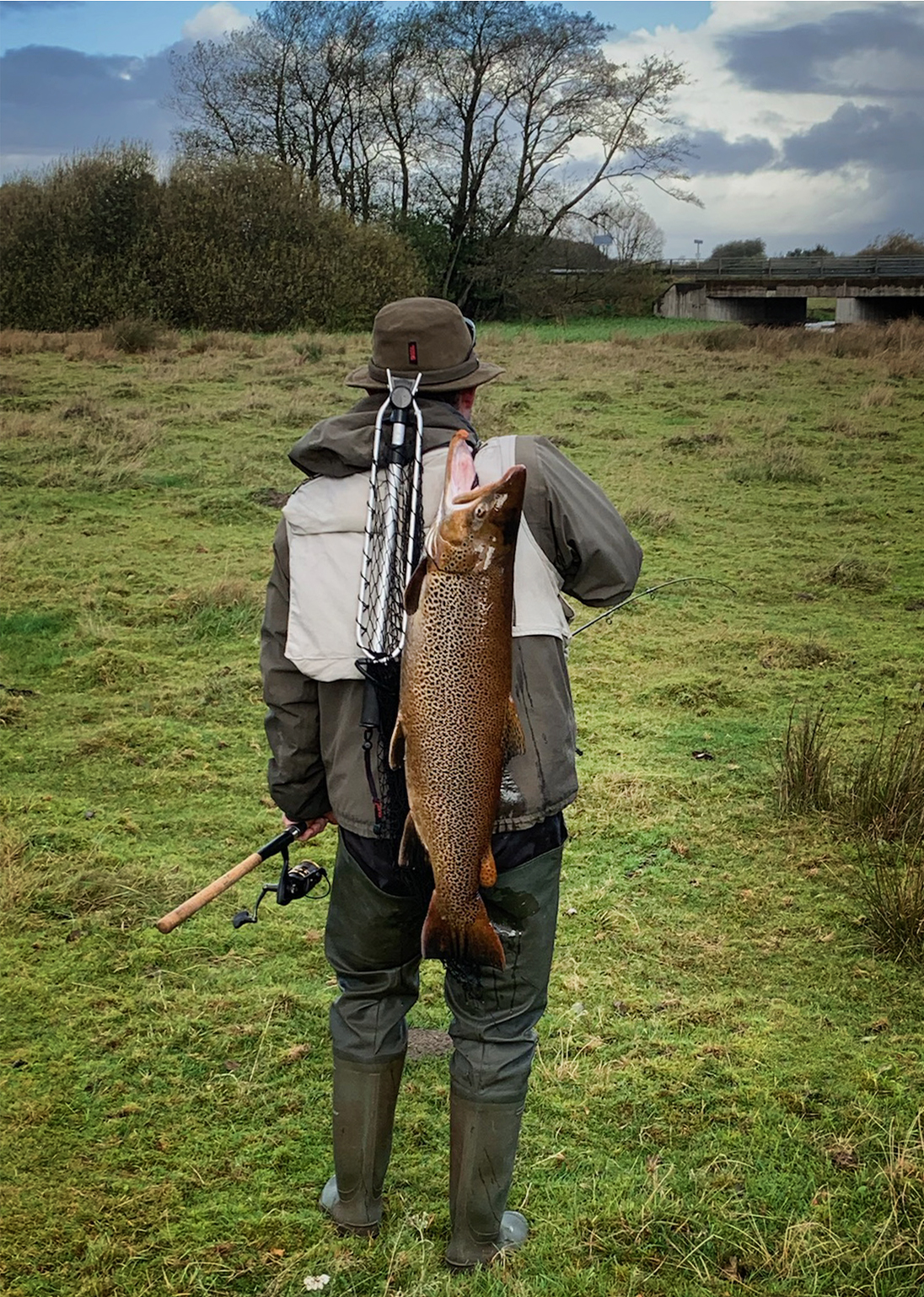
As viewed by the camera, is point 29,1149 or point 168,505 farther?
point 168,505

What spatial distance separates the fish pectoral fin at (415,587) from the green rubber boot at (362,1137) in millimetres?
1222

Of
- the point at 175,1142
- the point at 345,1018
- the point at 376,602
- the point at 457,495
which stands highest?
the point at 457,495

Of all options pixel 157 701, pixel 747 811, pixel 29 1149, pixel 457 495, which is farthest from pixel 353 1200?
pixel 157 701

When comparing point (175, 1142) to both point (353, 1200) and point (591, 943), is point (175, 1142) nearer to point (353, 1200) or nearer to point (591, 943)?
point (353, 1200)

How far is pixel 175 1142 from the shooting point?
3.65 meters

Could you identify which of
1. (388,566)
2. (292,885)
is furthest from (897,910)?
(388,566)

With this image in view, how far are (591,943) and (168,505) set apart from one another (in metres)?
8.54

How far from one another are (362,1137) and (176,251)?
30.8 meters

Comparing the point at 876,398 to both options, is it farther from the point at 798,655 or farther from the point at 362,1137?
the point at 362,1137

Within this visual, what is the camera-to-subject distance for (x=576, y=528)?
2.82 meters

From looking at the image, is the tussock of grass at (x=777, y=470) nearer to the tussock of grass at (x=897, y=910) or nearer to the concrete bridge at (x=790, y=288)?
the tussock of grass at (x=897, y=910)

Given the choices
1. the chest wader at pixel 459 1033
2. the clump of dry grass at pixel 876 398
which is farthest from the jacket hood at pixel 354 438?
the clump of dry grass at pixel 876 398

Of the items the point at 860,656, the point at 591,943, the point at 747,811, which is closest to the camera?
the point at 591,943

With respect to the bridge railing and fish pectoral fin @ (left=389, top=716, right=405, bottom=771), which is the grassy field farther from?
the bridge railing
